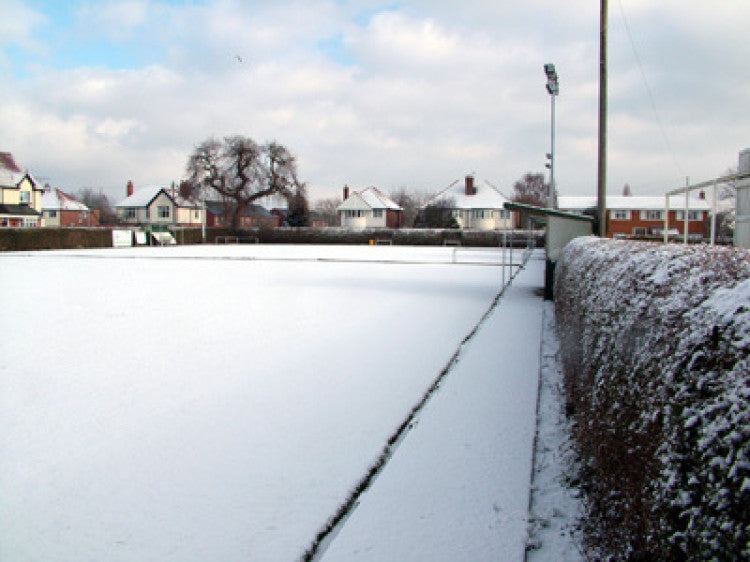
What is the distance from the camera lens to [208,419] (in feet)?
18.6

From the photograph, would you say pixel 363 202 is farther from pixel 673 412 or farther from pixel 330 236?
pixel 673 412

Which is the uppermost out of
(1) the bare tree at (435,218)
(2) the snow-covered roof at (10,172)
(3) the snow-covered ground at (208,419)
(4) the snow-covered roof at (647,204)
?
(2) the snow-covered roof at (10,172)

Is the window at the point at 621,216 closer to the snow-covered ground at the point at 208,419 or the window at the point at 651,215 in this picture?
the window at the point at 651,215

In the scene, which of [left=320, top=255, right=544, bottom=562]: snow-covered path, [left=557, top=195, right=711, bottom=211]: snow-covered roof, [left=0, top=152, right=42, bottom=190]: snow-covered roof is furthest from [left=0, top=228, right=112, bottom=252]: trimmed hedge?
[left=557, top=195, right=711, bottom=211]: snow-covered roof

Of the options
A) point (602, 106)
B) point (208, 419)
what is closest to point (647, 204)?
point (602, 106)

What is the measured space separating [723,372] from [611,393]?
133cm

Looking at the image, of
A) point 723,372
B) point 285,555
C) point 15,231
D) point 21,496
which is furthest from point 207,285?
point 15,231

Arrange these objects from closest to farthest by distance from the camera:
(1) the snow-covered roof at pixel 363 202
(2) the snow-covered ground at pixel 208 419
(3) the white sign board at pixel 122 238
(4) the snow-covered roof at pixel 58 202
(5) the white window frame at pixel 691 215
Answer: (2) the snow-covered ground at pixel 208 419 → (3) the white sign board at pixel 122 238 → (5) the white window frame at pixel 691 215 → (1) the snow-covered roof at pixel 363 202 → (4) the snow-covered roof at pixel 58 202

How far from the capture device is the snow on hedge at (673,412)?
1848mm

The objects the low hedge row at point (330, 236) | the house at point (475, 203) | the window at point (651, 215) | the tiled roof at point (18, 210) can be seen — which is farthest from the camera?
the house at point (475, 203)

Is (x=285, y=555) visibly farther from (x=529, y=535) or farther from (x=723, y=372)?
(x=723, y=372)

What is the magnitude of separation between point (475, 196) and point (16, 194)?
188 feet

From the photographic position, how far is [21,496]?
4.08 m

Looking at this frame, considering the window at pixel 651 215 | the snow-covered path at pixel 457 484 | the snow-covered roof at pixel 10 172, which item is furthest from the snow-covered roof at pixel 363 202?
the snow-covered path at pixel 457 484
